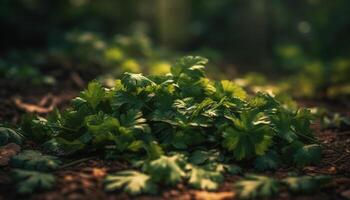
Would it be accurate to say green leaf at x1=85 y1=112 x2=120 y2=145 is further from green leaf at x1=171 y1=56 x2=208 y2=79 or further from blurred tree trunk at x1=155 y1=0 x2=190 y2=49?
blurred tree trunk at x1=155 y1=0 x2=190 y2=49

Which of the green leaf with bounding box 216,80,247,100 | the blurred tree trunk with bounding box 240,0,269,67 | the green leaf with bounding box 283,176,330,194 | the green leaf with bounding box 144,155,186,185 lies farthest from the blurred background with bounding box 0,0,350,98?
the green leaf with bounding box 283,176,330,194

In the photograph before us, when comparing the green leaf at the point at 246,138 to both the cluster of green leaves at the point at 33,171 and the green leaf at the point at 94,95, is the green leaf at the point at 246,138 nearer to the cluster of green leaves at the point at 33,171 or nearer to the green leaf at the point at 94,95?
the green leaf at the point at 94,95

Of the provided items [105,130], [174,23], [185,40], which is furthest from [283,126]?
[174,23]

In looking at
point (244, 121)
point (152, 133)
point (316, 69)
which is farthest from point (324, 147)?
point (316, 69)

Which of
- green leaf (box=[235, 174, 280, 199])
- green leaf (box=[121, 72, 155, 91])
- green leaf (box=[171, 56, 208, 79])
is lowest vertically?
green leaf (box=[235, 174, 280, 199])

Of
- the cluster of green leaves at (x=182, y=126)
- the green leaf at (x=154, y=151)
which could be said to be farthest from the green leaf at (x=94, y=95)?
the green leaf at (x=154, y=151)

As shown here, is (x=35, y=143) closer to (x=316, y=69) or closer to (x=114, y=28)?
(x=316, y=69)

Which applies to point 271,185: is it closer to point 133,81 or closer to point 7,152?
point 133,81
